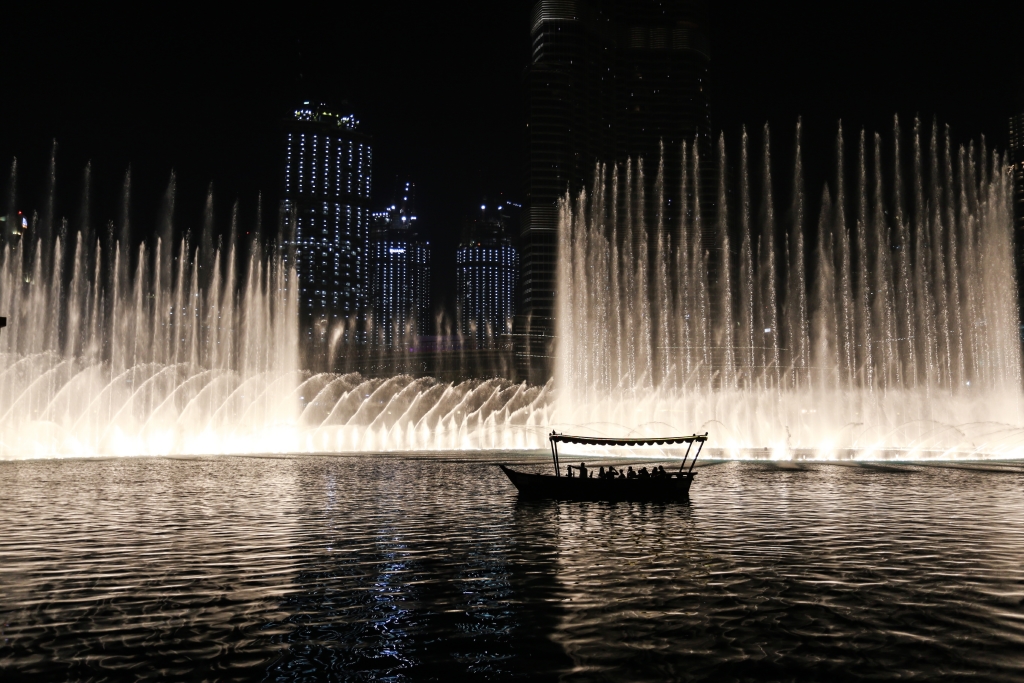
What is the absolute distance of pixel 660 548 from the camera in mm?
20859

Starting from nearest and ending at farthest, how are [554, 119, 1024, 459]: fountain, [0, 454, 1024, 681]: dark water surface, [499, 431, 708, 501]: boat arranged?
[0, 454, 1024, 681]: dark water surface → [499, 431, 708, 501]: boat → [554, 119, 1024, 459]: fountain

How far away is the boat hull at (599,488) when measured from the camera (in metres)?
31.6

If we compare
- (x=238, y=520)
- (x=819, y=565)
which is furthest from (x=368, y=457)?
(x=819, y=565)

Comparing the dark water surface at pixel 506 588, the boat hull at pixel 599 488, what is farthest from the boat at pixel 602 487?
the dark water surface at pixel 506 588

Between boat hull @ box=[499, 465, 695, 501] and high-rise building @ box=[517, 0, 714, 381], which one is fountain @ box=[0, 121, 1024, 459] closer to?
boat hull @ box=[499, 465, 695, 501]

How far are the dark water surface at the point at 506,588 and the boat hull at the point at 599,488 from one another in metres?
0.70

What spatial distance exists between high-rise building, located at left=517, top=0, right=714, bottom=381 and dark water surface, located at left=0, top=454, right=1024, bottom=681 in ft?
420

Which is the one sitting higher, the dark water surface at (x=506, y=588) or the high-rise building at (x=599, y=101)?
the high-rise building at (x=599, y=101)

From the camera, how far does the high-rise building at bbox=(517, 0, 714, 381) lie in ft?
552

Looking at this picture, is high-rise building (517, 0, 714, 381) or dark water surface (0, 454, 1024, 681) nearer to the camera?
dark water surface (0, 454, 1024, 681)

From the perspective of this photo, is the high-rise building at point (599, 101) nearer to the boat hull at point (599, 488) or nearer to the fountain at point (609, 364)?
the fountain at point (609, 364)

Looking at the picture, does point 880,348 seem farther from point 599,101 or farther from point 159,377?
point 599,101

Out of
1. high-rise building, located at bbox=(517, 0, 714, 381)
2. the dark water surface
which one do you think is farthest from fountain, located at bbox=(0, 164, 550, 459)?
high-rise building, located at bbox=(517, 0, 714, 381)

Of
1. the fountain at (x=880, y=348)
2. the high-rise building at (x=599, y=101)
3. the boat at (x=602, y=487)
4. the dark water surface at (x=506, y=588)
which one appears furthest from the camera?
the high-rise building at (x=599, y=101)
